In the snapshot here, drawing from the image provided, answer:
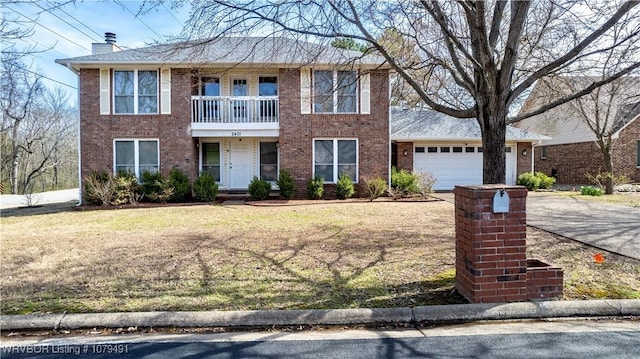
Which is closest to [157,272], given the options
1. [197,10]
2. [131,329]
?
[131,329]

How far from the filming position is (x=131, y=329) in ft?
12.5

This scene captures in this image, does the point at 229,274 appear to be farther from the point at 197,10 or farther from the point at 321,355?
the point at 197,10

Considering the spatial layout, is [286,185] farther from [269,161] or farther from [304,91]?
[304,91]

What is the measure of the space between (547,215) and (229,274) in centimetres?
865

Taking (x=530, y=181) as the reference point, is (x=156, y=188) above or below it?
below

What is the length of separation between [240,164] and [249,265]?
36.9 ft

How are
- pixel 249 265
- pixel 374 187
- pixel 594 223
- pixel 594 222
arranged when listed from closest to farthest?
pixel 249 265 → pixel 594 223 → pixel 594 222 → pixel 374 187

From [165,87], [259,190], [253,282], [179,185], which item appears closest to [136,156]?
[179,185]

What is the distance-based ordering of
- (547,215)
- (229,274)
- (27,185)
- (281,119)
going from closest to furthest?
(229,274) < (547,215) < (281,119) < (27,185)

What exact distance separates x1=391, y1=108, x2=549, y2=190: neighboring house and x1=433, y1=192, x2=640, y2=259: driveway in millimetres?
6299

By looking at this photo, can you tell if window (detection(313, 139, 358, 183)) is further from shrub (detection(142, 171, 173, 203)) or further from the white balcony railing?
shrub (detection(142, 171, 173, 203))

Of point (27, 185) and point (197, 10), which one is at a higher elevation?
point (197, 10)

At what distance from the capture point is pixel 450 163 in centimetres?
1909

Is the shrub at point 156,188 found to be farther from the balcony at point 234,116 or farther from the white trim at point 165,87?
the white trim at point 165,87
